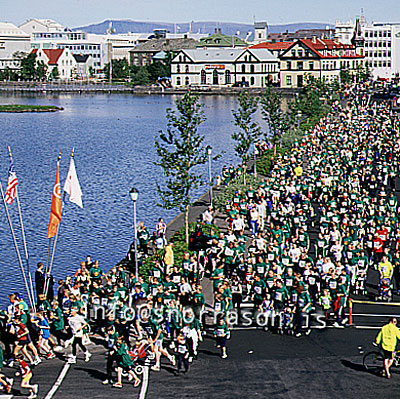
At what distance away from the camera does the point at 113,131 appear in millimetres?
97625

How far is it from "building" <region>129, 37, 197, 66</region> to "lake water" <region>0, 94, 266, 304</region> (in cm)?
5065

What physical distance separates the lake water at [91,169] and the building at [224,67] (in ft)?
42.6

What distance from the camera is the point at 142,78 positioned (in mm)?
165375

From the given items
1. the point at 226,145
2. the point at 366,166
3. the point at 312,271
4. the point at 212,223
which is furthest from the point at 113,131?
the point at 312,271

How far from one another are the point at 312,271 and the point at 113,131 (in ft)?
253

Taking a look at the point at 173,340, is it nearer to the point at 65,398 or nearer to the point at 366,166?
the point at 65,398

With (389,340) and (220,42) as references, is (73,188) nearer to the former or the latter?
(389,340)

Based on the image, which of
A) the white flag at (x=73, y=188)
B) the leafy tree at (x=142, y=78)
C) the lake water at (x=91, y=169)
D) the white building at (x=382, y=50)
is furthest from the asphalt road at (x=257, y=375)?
the white building at (x=382, y=50)

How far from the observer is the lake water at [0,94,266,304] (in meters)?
36.5

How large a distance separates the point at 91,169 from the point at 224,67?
9439 cm

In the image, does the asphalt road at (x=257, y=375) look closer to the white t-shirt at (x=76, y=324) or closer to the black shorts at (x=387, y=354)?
the black shorts at (x=387, y=354)

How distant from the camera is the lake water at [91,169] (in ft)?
120

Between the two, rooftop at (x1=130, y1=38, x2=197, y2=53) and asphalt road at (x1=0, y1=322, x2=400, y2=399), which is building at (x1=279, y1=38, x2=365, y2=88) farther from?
asphalt road at (x1=0, y1=322, x2=400, y2=399)

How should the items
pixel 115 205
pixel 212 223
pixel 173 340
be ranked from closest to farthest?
pixel 173 340 < pixel 212 223 < pixel 115 205
